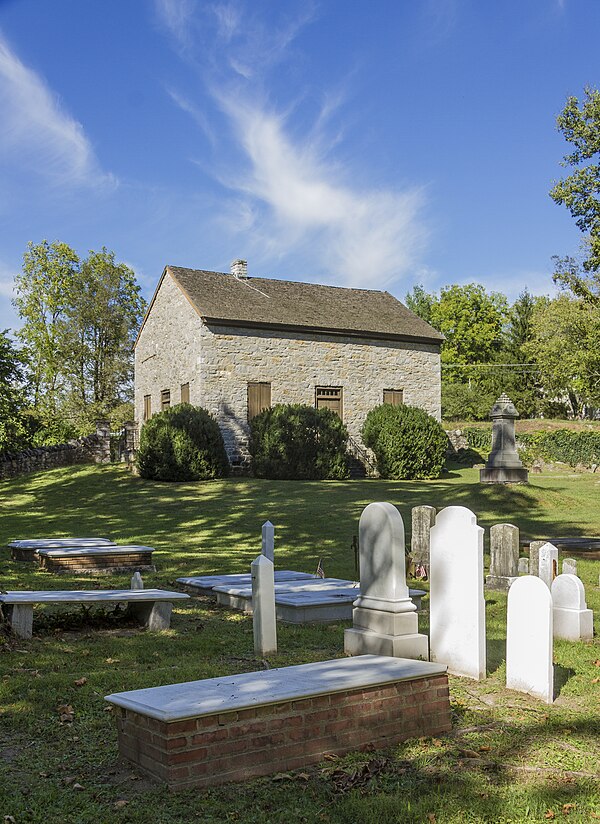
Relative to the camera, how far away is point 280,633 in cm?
789

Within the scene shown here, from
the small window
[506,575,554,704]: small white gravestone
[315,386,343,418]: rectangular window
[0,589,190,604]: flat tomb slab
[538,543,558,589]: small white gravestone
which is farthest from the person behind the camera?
the small window

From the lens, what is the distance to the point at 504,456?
75.9 ft

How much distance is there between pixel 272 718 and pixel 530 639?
2443mm

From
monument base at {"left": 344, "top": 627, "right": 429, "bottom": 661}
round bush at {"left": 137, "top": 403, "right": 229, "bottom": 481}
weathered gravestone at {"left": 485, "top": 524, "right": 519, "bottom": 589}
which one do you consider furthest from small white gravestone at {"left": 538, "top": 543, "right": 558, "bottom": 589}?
round bush at {"left": 137, "top": 403, "right": 229, "bottom": 481}

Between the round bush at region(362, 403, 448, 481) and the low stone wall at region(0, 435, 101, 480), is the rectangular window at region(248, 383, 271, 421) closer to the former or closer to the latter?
the round bush at region(362, 403, 448, 481)

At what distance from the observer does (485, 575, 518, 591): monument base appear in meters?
10.6

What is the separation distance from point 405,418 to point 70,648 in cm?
2276

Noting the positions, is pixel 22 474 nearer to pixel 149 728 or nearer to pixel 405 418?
pixel 405 418

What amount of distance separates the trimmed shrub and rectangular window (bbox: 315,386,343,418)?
1685mm

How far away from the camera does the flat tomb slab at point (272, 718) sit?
414 centimetres

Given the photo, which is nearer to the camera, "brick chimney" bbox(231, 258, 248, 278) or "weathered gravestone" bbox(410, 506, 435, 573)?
"weathered gravestone" bbox(410, 506, 435, 573)

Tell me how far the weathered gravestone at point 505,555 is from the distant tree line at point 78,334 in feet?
119

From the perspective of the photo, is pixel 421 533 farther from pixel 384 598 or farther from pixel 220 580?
pixel 384 598

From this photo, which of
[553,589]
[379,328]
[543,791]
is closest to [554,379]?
[379,328]
